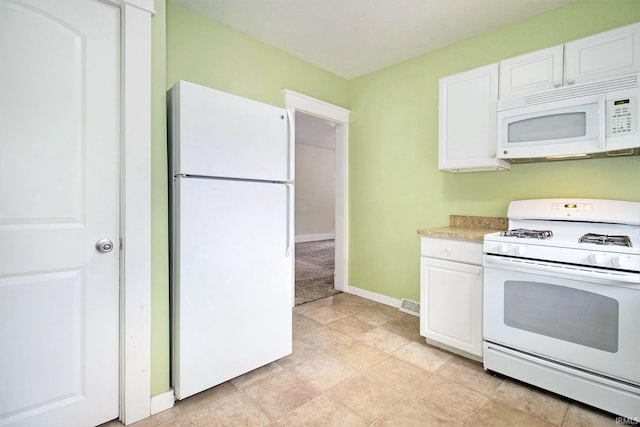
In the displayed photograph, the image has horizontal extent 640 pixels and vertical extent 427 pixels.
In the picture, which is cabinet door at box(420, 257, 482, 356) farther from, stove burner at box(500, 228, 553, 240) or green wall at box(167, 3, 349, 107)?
green wall at box(167, 3, 349, 107)

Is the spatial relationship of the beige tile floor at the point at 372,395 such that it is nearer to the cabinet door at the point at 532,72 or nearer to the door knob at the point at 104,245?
the door knob at the point at 104,245

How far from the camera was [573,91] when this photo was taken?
6.11ft

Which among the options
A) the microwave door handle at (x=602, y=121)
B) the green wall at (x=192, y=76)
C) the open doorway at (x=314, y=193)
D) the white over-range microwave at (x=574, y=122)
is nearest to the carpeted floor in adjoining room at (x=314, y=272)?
the open doorway at (x=314, y=193)

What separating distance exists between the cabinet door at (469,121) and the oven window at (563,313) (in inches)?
36.8

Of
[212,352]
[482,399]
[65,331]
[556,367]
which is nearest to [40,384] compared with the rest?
[65,331]

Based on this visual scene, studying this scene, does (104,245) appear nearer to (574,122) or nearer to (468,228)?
(468,228)

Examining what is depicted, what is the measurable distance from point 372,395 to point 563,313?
3.83 ft

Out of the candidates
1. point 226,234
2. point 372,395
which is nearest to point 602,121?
point 372,395

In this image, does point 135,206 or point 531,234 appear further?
point 531,234

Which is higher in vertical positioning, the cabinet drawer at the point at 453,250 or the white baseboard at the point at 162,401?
the cabinet drawer at the point at 453,250

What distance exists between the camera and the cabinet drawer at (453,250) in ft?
6.82

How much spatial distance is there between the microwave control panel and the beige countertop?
0.90 meters

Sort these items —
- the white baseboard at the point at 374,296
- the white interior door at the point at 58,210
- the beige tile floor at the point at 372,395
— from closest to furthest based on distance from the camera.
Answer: the white interior door at the point at 58,210, the beige tile floor at the point at 372,395, the white baseboard at the point at 374,296

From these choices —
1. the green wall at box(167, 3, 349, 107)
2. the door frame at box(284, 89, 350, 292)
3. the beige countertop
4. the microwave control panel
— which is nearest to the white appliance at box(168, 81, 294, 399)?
the green wall at box(167, 3, 349, 107)
